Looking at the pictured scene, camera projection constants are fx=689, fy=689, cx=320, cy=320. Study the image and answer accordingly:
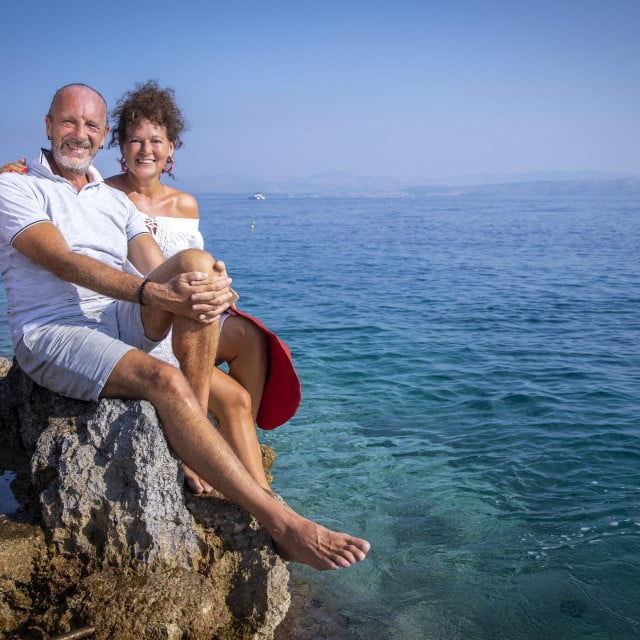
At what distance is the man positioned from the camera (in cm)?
338

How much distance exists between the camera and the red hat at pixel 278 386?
4.25 meters

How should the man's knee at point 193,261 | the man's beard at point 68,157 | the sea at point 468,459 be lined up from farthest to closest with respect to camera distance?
the sea at point 468,459
the man's beard at point 68,157
the man's knee at point 193,261

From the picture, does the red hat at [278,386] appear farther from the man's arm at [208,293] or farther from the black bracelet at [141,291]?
the black bracelet at [141,291]

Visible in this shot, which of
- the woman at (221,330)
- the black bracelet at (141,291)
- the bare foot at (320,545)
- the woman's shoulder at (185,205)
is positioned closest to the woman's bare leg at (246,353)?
the woman at (221,330)

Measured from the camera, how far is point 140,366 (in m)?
3.51

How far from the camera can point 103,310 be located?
4.00 metres

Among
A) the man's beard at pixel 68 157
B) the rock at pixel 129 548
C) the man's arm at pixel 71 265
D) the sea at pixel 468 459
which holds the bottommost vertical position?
the sea at pixel 468 459

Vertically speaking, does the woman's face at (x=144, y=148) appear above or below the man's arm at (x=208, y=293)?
above

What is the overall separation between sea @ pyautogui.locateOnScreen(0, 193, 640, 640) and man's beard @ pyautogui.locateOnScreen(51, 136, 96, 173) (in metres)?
2.22

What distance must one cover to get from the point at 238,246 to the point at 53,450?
1144 inches

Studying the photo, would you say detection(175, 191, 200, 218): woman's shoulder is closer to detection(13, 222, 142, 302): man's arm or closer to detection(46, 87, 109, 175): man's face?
detection(46, 87, 109, 175): man's face

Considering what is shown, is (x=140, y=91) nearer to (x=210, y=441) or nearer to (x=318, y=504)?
(x=210, y=441)

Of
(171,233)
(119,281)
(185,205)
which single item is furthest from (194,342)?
(185,205)

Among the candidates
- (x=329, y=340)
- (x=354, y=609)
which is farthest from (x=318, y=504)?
(x=329, y=340)
